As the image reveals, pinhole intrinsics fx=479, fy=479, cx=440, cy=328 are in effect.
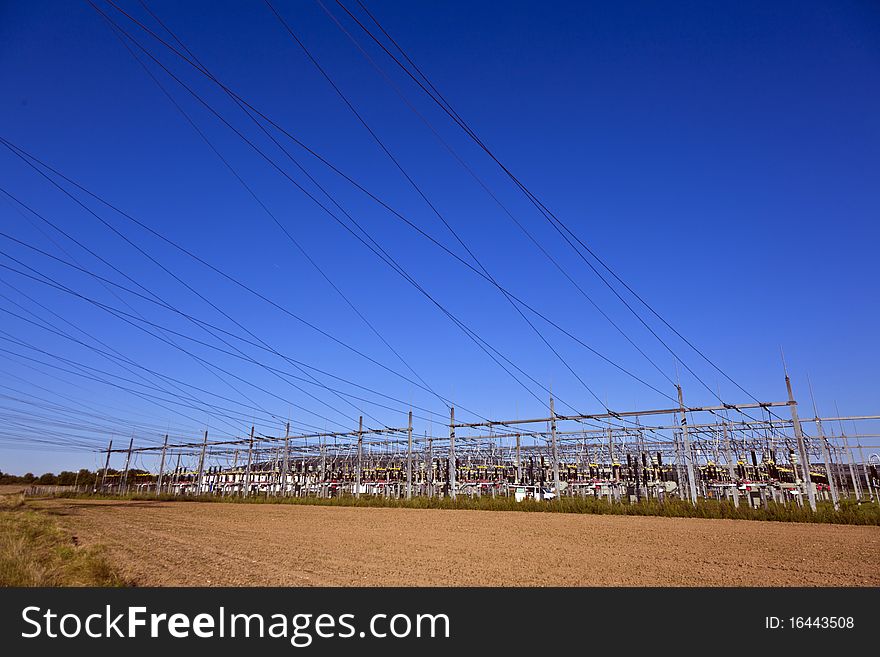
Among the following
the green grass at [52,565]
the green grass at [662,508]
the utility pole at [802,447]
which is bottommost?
the green grass at [52,565]

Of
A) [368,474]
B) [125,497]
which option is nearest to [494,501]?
[368,474]

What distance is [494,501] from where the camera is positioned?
65.6 feet

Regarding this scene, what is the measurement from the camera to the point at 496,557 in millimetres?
6645

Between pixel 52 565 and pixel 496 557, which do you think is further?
pixel 496 557

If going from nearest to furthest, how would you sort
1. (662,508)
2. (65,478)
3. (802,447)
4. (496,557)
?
(496,557) → (802,447) → (662,508) → (65,478)

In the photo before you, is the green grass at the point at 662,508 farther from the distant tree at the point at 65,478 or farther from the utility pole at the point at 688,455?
the distant tree at the point at 65,478

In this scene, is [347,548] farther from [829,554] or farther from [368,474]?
[368,474]

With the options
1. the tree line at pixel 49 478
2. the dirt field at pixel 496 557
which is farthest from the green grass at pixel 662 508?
the tree line at pixel 49 478

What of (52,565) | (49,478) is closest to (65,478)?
(49,478)

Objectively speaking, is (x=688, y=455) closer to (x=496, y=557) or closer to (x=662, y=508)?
(x=662, y=508)

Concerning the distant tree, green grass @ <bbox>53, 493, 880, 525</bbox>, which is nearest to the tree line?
the distant tree

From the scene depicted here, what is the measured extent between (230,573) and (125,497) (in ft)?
119

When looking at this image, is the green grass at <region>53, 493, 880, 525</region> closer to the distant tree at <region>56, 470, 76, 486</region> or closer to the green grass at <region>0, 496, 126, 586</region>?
the green grass at <region>0, 496, 126, 586</region>

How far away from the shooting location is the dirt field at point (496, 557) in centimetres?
499
